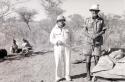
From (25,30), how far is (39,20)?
71 centimetres

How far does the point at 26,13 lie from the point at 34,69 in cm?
371

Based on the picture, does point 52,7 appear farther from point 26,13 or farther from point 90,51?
point 90,51

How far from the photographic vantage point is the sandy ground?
5569 millimetres

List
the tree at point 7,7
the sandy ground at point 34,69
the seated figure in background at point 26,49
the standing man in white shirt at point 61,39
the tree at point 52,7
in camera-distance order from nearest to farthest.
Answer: the standing man in white shirt at point 61,39
the sandy ground at point 34,69
the seated figure in background at point 26,49
the tree at point 7,7
the tree at point 52,7

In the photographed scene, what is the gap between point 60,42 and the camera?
488cm

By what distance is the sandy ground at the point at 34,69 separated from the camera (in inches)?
219

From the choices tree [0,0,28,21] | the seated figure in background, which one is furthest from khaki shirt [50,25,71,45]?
tree [0,0,28,21]

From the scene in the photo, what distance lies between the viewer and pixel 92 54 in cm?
509

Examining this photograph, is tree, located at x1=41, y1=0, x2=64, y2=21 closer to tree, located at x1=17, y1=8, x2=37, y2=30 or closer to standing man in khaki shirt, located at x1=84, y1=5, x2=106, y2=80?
tree, located at x1=17, y1=8, x2=37, y2=30

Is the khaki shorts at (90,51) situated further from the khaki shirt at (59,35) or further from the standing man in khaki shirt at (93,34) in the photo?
the khaki shirt at (59,35)

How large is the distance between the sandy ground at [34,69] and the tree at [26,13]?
195 cm

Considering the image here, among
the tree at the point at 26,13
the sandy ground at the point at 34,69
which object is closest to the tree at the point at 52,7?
the tree at the point at 26,13

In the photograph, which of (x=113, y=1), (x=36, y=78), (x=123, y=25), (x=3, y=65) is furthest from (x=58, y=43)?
(x=123, y=25)

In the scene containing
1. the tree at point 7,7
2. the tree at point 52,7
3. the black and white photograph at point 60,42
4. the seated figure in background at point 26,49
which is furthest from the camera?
the tree at point 52,7
